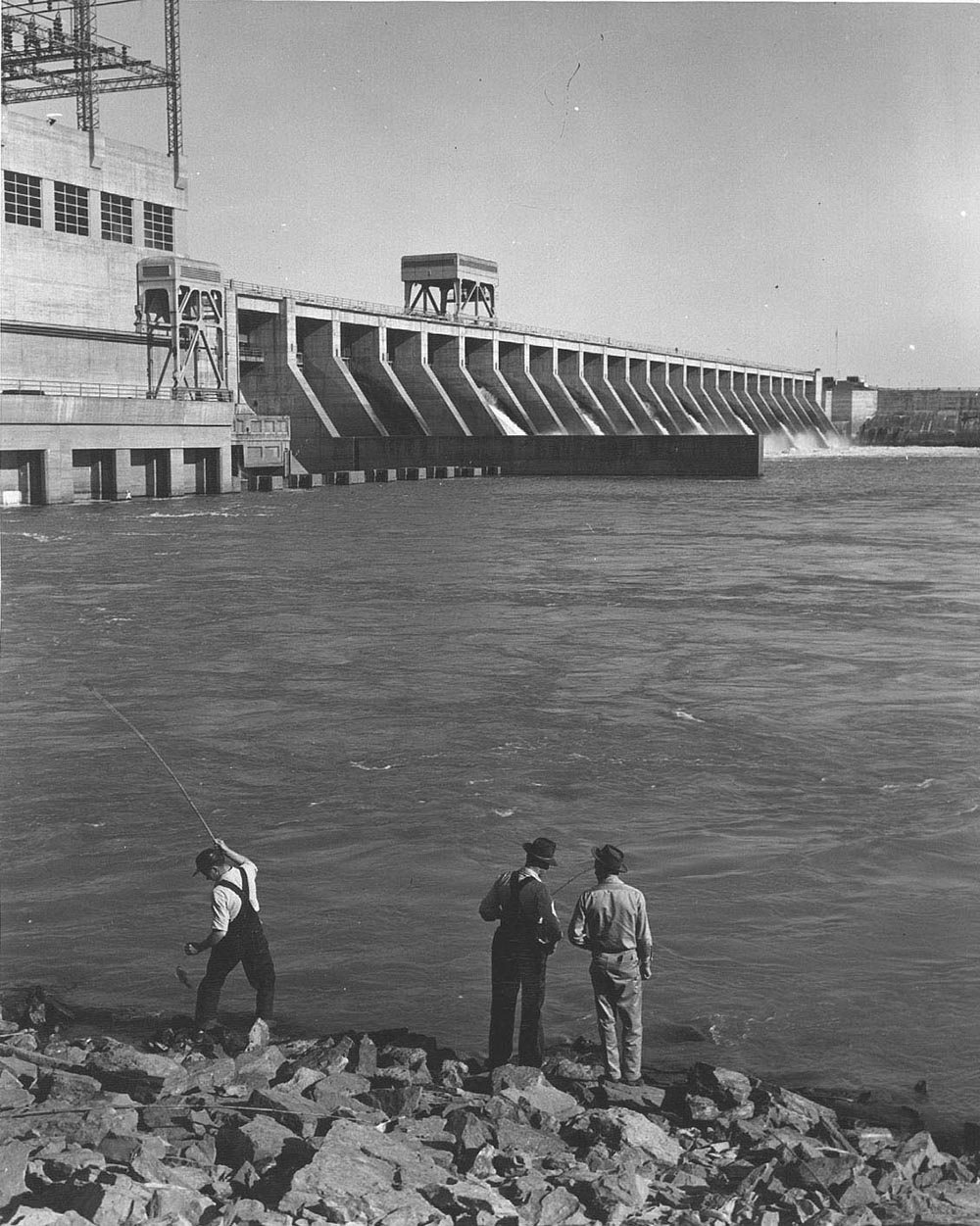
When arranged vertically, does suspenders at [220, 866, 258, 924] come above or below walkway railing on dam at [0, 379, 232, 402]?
below

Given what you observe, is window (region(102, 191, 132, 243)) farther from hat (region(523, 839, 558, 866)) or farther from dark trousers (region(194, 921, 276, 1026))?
hat (region(523, 839, 558, 866))

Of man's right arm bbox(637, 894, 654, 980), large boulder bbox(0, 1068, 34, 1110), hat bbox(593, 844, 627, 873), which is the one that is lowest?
large boulder bbox(0, 1068, 34, 1110)

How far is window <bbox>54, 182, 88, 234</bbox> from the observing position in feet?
200

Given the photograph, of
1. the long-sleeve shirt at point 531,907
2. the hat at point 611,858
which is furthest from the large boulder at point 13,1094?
the hat at point 611,858

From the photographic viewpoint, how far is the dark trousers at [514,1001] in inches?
319

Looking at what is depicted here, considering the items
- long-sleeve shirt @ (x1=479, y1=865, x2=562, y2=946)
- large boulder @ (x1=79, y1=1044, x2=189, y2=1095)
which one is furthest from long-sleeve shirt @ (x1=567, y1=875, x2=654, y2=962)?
large boulder @ (x1=79, y1=1044, x2=189, y2=1095)

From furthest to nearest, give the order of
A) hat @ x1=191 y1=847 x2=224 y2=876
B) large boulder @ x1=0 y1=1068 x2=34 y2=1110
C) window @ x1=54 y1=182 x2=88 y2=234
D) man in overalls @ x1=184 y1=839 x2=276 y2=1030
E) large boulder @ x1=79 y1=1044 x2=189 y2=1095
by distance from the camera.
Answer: window @ x1=54 y1=182 x2=88 y2=234 → man in overalls @ x1=184 y1=839 x2=276 y2=1030 → hat @ x1=191 y1=847 x2=224 y2=876 → large boulder @ x1=79 y1=1044 x2=189 y2=1095 → large boulder @ x1=0 y1=1068 x2=34 y2=1110

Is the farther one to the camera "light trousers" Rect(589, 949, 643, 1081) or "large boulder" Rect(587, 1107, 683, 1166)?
"light trousers" Rect(589, 949, 643, 1081)

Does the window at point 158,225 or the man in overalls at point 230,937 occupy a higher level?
the window at point 158,225

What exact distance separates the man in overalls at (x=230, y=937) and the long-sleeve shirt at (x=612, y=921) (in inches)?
81.3

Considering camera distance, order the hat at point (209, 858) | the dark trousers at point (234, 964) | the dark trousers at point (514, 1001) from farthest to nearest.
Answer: the dark trousers at point (234, 964)
the hat at point (209, 858)
the dark trousers at point (514, 1001)

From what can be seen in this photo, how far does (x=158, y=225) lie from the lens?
67500 mm

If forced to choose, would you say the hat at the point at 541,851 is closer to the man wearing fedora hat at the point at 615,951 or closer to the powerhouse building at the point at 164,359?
the man wearing fedora hat at the point at 615,951

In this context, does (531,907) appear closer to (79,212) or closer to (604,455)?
(79,212)
